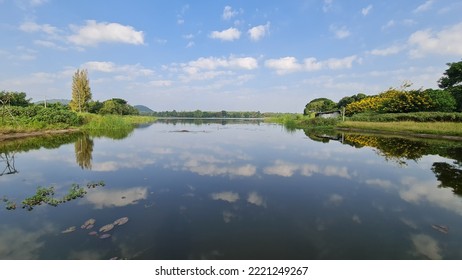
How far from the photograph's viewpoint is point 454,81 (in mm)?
43844

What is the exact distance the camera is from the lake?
4.93 metres

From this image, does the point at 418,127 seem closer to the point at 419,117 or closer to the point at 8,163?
the point at 419,117

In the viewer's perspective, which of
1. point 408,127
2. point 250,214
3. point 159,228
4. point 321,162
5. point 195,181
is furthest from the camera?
point 408,127

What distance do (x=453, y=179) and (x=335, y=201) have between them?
6845 mm

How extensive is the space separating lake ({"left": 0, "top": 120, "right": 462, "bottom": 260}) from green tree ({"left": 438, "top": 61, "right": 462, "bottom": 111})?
3514cm

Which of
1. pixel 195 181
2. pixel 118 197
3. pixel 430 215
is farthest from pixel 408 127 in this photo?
pixel 118 197

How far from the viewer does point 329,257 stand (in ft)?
15.2

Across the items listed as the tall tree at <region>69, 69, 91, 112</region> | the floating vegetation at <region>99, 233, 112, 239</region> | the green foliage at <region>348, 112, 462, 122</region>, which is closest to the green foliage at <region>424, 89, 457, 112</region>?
the green foliage at <region>348, 112, 462, 122</region>

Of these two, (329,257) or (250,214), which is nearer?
(329,257)

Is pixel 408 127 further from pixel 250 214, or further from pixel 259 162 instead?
pixel 250 214

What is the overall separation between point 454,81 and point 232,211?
186ft

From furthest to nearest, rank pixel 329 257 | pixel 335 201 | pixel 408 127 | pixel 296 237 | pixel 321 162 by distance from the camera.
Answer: pixel 408 127 → pixel 321 162 → pixel 335 201 → pixel 296 237 → pixel 329 257

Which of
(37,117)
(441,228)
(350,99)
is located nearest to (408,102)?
(350,99)

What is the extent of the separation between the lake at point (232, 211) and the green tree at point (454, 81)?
115 ft
